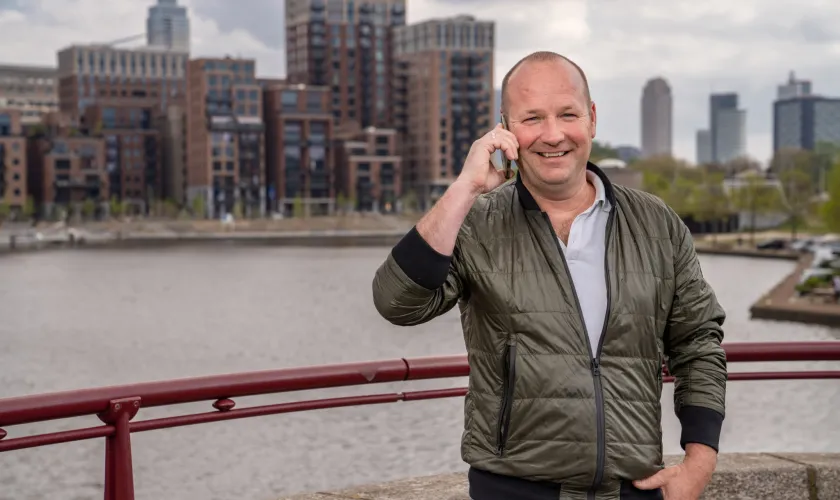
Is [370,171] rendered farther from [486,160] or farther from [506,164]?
[486,160]

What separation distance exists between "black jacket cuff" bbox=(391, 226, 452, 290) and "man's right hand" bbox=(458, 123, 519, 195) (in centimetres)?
16

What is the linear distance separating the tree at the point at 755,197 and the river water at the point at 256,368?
2630 centimetres

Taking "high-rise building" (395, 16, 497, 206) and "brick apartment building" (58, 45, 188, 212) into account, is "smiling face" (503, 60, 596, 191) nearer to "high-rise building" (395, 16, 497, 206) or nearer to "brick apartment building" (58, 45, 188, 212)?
"brick apartment building" (58, 45, 188, 212)

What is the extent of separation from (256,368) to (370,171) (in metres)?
96.9

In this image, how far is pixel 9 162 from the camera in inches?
5032

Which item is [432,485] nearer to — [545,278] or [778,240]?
[545,278]

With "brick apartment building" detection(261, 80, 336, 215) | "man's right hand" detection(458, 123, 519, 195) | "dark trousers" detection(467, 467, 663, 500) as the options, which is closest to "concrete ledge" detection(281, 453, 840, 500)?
"dark trousers" detection(467, 467, 663, 500)

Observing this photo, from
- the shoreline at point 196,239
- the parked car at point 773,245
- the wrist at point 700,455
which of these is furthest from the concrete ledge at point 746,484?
the shoreline at point 196,239

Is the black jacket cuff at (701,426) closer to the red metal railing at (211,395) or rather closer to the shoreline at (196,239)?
the red metal railing at (211,395)

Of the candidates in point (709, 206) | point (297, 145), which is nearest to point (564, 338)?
point (709, 206)

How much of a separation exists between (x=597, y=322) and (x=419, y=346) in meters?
39.4

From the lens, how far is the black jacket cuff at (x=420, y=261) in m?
2.10

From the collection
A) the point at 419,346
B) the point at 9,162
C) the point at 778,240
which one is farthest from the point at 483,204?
the point at 9,162

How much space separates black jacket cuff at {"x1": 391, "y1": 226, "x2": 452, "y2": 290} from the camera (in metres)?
2.10
